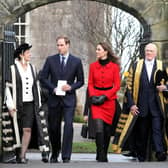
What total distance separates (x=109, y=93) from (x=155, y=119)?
863 millimetres

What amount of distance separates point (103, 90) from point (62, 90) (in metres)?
0.60

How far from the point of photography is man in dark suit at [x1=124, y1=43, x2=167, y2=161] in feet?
38.5

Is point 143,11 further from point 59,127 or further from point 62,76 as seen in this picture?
point 59,127

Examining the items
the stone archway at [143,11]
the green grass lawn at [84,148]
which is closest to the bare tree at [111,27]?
the green grass lawn at [84,148]

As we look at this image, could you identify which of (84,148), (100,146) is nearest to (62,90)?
(100,146)

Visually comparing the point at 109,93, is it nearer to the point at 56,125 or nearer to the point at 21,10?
the point at 56,125

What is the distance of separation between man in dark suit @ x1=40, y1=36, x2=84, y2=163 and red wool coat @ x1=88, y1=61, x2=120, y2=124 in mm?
200

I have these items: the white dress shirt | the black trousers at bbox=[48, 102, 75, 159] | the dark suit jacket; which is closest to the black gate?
the dark suit jacket

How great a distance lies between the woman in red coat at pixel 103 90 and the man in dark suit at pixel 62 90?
9.2 inches

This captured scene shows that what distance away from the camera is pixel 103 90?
37.7 feet

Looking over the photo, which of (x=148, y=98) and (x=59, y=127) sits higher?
(x=148, y=98)

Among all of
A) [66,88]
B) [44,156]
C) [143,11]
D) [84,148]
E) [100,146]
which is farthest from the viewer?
[84,148]

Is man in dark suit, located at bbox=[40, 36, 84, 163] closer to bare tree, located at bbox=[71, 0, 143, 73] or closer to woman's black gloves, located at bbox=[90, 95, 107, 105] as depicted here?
woman's black gloves, located at bbox=[90, 95, 107, 105]

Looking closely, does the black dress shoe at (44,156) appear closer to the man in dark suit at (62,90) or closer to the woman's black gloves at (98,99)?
the man in dark suit at (62,90)
